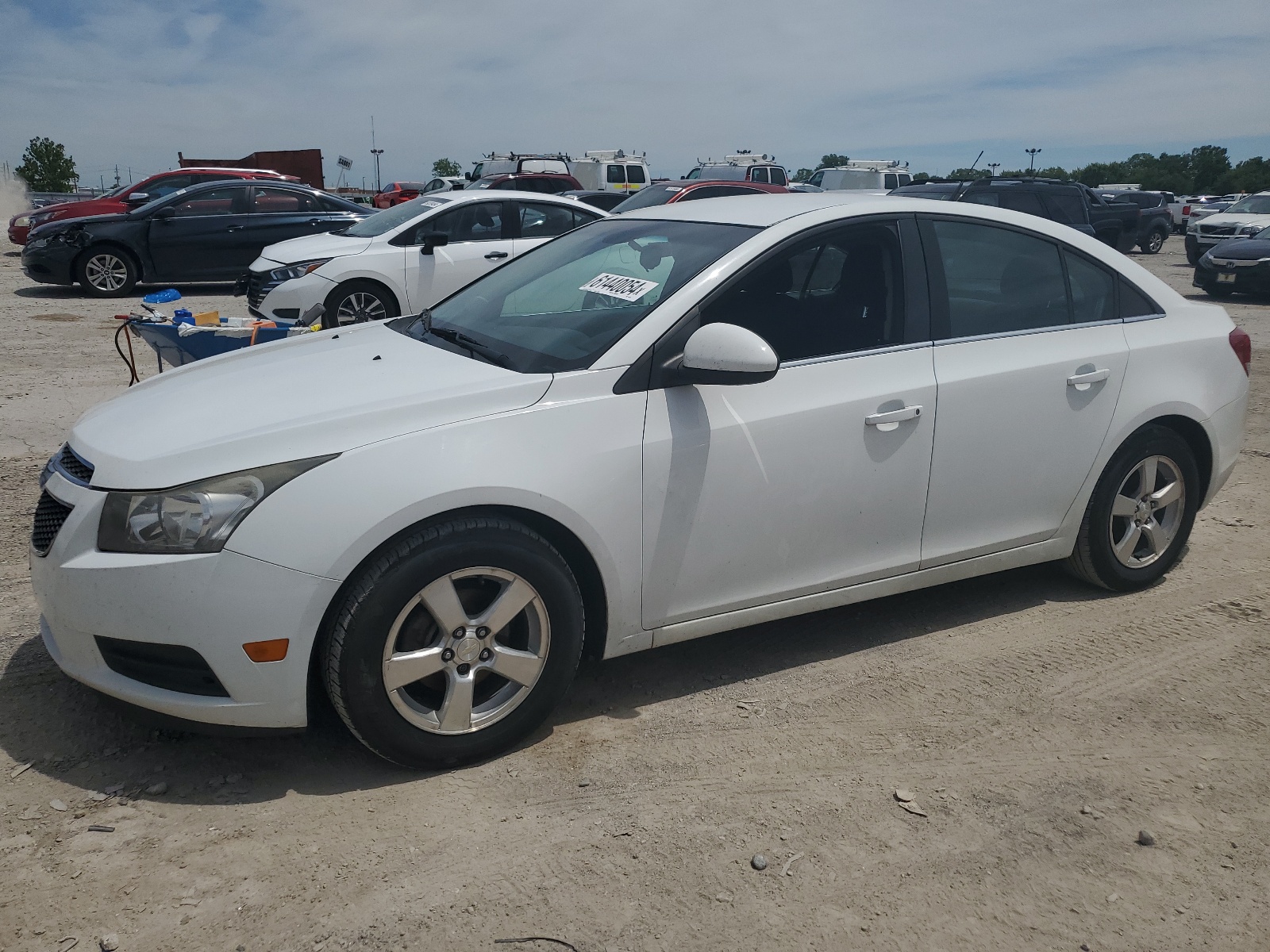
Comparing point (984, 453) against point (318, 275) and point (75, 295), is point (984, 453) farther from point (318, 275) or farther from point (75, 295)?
point (75, 295)

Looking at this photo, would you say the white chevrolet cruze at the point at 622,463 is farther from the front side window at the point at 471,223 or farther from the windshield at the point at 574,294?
the front side window at the point at 471,223

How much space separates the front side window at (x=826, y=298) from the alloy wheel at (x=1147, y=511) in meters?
1.38

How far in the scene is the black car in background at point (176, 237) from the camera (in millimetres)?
13734

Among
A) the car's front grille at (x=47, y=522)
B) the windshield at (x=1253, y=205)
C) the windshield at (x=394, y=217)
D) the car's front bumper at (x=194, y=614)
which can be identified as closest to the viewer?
the car's front bumper at (x=194, y=614)

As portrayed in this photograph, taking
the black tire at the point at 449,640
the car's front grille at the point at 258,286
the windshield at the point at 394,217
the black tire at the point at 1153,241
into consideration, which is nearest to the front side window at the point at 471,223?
the windshield at the point at 394,217

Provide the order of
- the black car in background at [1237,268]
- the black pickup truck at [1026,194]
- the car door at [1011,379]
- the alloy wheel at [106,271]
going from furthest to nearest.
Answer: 1. the black car in background at [1237,268]
2. the alloy wheel at [106,271]
3. the black pickup truck at [1026,194]
4. the car door at [1011,379]

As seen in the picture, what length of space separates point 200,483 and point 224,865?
3.23ft

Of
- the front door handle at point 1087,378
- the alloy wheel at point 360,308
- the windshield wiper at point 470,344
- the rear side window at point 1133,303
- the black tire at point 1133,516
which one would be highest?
the rear side window at point 1133,303

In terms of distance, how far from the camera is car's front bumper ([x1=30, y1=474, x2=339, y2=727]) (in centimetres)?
271

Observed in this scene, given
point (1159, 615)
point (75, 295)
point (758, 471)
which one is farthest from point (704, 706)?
point (75, 295)

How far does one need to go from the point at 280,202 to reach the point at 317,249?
5.39 metres

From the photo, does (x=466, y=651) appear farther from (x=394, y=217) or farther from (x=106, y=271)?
(x=106, y=271)

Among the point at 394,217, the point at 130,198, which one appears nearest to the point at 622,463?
the point at 394,217

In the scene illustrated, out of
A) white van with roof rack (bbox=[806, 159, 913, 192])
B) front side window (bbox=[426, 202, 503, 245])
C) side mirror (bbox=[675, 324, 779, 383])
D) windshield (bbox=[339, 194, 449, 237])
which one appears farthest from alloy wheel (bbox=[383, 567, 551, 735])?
white van with roof rack (bbox=[806, 159, 913, 192])
